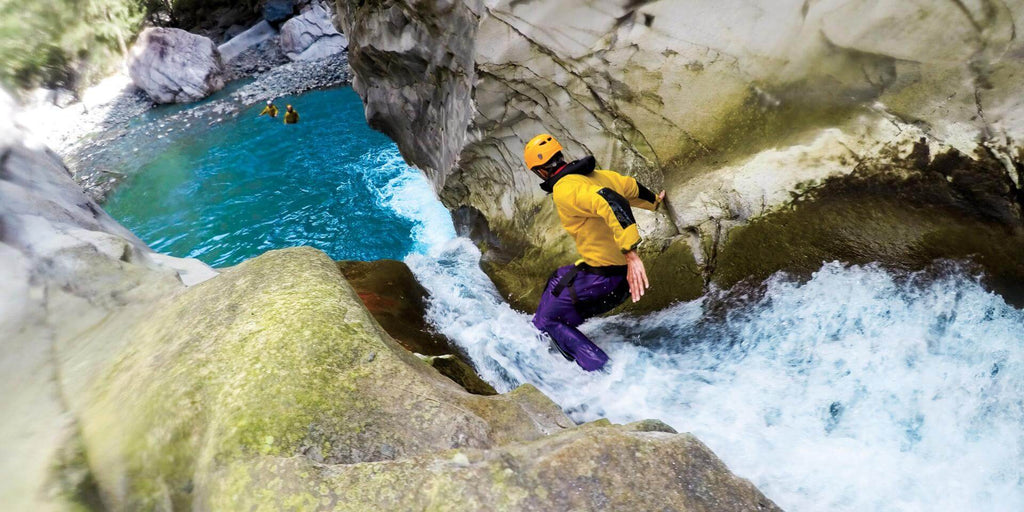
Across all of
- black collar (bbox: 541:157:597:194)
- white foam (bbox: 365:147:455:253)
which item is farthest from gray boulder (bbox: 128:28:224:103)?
black collar (bbox: 541:157:597:194)

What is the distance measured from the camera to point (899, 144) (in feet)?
15.9

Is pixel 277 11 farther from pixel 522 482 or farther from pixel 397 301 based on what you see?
pixel 522 482

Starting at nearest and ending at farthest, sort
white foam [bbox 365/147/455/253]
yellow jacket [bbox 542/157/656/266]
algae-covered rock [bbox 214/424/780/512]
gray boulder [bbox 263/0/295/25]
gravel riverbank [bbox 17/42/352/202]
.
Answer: algae-covered rock [bbox 214/424/780/512] → yellow jacket [bbox 542/157/656/266] → white foam [bbox 365/147/455/253] → gravel riverbank [bbox 17/42/352/202] → gray boulder [bbox 263/0/295/25]

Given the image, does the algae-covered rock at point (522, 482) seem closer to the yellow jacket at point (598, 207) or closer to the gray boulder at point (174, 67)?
the yellow jacket at point (598, 207)

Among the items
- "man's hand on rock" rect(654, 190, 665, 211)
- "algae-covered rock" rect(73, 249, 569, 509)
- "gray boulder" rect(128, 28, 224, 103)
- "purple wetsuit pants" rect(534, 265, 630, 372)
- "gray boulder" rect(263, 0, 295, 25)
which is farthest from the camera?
Result: "gray boulder" rect(263, 0, 295, 25)

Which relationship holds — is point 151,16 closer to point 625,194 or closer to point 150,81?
point 150,81

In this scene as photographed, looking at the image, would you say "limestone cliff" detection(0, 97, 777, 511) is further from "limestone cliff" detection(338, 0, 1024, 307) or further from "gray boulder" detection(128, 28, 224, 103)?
"gray boulder" detection(128, 28, 224, 103)

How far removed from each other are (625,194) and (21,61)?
38147 millimetres

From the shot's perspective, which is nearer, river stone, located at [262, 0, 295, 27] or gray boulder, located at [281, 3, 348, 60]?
gray boulder, located at [281, 3, 348, 60]

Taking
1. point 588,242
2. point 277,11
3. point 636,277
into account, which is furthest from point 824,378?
point 277,11

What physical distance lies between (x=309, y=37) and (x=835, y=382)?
104ft

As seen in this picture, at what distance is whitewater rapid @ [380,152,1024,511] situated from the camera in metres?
3.58

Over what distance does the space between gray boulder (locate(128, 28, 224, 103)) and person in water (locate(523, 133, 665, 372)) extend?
27386mm

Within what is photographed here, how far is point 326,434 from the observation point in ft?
8.85
